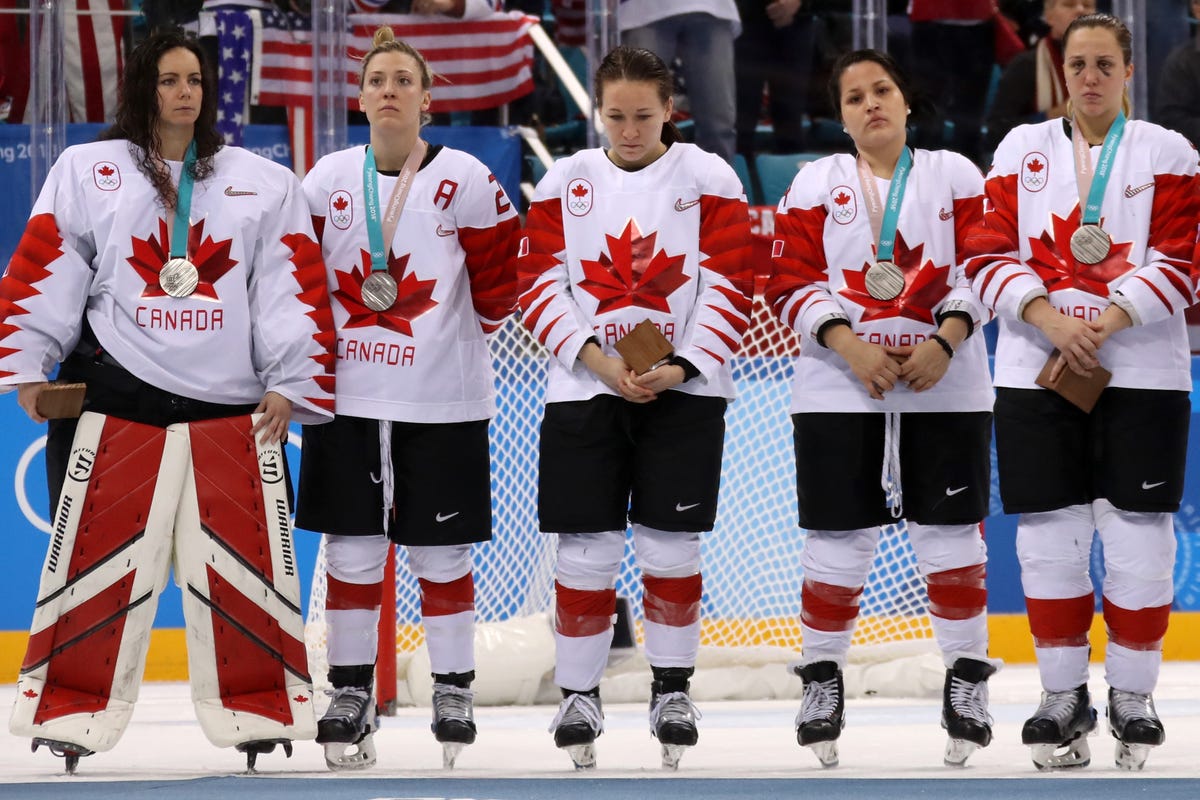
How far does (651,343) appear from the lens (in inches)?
153

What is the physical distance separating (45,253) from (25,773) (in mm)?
1127

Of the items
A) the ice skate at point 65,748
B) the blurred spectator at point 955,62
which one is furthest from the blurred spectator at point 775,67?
the ice skate at point 65,748

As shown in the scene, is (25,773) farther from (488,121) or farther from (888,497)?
(488,121)

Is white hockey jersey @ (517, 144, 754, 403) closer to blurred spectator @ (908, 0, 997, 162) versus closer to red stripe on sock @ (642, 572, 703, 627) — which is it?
red stripe on sock @ (642, 572, 703, 627)

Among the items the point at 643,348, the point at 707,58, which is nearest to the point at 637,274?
the point at 643,348

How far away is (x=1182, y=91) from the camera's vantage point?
6734 mm

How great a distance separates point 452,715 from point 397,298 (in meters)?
0.94

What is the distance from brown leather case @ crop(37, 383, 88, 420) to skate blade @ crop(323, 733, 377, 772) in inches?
36.1

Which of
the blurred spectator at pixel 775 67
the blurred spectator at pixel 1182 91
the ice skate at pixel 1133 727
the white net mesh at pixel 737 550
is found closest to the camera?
the ice skate at pixel 1133 727

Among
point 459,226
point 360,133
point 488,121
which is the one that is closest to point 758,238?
point 488,121

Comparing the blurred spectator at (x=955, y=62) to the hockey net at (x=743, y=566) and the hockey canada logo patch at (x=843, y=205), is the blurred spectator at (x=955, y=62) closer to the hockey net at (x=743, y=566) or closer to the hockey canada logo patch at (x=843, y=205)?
the hockey net at (x=743, y=566)

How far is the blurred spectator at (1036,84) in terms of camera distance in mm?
7121

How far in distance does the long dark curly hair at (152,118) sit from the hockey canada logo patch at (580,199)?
0.80m

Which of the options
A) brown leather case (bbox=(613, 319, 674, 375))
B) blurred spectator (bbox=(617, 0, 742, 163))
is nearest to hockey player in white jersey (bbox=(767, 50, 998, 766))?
brown leather case (bbox=(613, 319, 674, 375))
